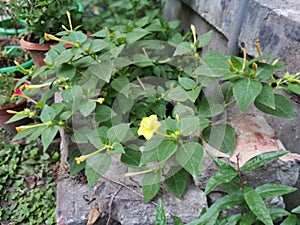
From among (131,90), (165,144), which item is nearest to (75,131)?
A: (131,90)

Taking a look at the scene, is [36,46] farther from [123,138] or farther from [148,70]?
[123,138]

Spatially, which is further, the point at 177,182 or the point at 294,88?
the point at 177,182

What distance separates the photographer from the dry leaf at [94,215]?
46.1 inches

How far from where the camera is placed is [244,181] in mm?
1108

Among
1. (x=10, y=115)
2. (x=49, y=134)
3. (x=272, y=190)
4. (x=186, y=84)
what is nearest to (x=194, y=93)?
(x=186, y=84)

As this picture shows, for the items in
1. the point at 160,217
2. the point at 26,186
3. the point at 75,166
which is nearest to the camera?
the point at 160,217

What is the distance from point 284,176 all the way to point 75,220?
73 centimetres

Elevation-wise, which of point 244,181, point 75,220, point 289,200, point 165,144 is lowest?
point 75,220

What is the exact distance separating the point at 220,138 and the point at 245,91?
0.22m

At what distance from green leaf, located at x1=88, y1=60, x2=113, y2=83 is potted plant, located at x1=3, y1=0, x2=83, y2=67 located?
1.97ft

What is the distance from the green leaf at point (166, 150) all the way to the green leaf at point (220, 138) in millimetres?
189

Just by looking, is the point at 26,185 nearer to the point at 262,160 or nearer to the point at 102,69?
the point at 102,69

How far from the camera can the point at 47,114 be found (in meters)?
1.18

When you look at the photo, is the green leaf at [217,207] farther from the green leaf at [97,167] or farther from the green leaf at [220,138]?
the green leaf at [97,167]
